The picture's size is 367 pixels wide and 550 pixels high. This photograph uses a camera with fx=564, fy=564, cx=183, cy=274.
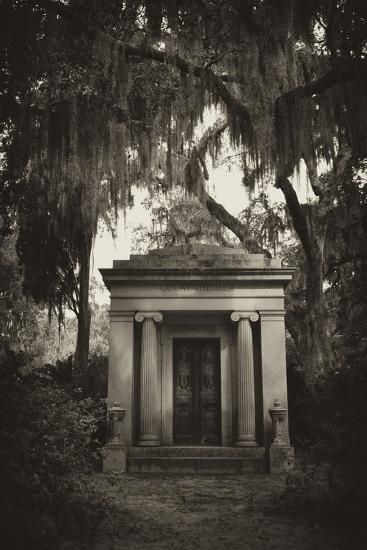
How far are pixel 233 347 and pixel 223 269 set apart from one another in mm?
1953

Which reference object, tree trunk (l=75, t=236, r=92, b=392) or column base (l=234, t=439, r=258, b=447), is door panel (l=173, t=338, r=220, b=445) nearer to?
column base (l=234, t=439, r=258, b=447)

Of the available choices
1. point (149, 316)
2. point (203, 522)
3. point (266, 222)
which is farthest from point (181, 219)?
point (203, 522)

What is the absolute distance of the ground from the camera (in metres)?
5.30

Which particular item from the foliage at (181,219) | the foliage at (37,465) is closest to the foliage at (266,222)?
the foliage at (181,219)

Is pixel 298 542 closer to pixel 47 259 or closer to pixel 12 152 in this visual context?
pixel 12 152

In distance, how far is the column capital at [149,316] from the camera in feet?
39.4

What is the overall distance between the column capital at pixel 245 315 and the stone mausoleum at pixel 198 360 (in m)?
0.02

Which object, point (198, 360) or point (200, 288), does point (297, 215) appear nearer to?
point (200, 288)

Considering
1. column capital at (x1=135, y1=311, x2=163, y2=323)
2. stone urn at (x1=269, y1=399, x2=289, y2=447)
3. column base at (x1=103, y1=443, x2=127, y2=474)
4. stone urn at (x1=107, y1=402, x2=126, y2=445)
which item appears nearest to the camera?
column base at (x1=103, y1=443, x2=127, y2=474)

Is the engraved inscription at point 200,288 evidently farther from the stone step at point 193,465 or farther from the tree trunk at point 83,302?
the tree trunk at point 83,302

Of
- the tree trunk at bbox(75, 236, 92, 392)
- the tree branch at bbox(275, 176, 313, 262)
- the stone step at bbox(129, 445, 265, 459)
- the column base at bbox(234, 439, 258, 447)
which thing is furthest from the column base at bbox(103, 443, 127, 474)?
the tree branch at bbox(275, 176, 313, 262)

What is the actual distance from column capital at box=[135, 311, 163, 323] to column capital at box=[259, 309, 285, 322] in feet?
7.12

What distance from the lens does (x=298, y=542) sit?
536 cm

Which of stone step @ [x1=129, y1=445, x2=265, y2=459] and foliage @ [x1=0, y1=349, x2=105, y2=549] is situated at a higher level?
foliage @ [x1=0, y1=349, x2=105, y2=549]
